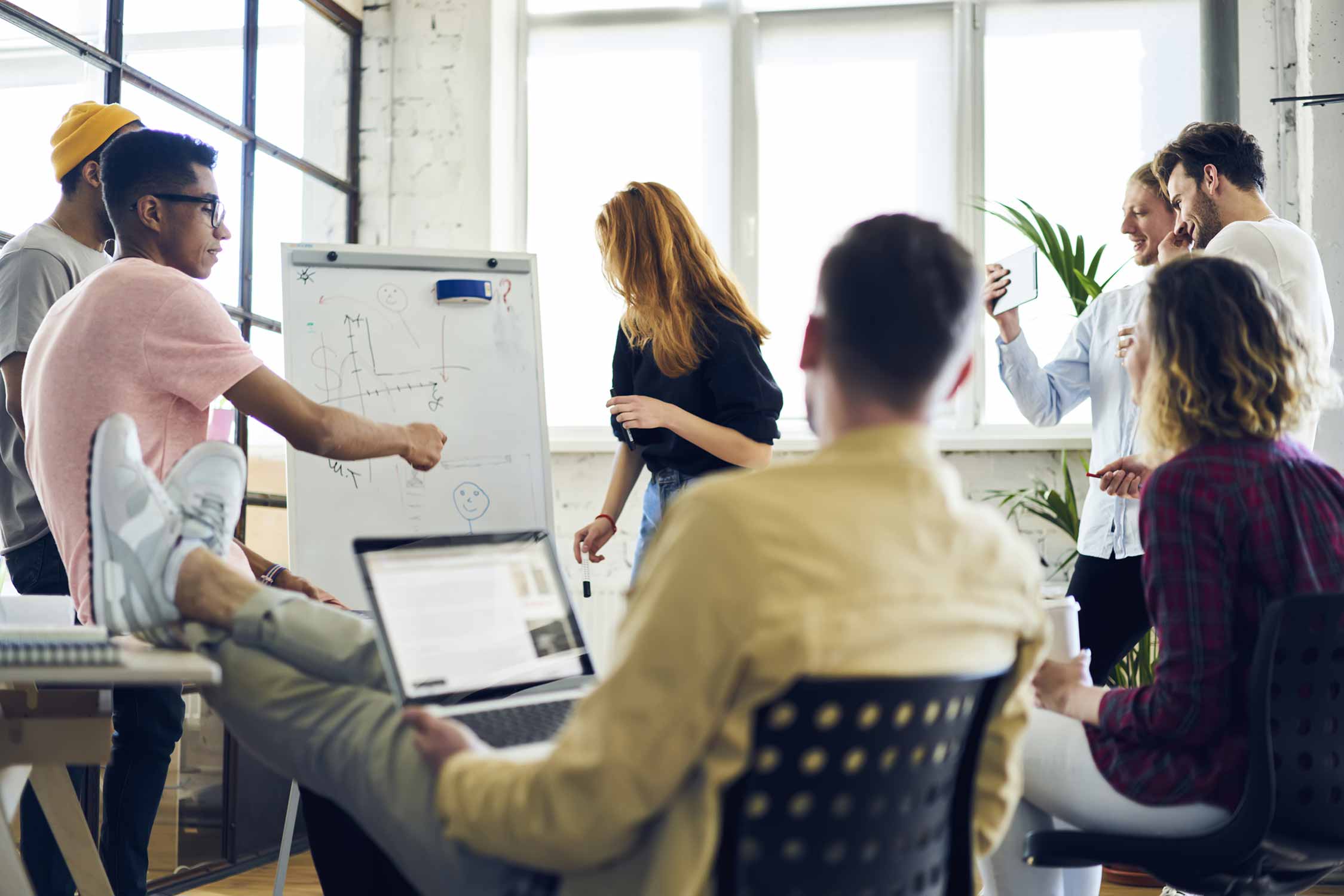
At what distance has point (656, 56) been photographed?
4.23m

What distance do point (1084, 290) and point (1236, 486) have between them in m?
2.13

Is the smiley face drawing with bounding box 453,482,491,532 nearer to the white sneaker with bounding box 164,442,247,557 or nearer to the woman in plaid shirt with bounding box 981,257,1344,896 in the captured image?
the white sneaker with bounding box 164,442,247,557

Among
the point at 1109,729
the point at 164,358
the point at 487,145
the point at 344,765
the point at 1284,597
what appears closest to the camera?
the point at 344,765

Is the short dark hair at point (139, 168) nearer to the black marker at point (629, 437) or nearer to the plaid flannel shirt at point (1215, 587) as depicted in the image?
the black marker at point (629, 437)

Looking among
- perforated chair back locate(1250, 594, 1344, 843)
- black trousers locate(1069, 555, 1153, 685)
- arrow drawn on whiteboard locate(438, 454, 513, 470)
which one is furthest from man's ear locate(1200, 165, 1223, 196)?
arrow drawn on whiteboard locate(438, 454, 513, 470)

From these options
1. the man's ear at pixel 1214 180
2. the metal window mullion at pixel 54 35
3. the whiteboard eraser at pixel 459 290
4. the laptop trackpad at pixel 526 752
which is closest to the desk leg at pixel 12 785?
the laptop trackpad at pixel 526 752

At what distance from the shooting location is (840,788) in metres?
0.87

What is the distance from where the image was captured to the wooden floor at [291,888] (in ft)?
9.14

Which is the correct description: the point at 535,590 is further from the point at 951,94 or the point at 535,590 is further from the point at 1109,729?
the point at 951,94

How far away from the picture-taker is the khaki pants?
109 centimetres

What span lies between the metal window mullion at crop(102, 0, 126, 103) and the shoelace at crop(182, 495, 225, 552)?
186 cm

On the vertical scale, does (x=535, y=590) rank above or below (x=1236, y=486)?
below


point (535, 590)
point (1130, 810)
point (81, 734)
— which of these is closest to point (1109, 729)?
point (1130, 810)

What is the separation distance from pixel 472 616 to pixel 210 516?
12.6 inches
